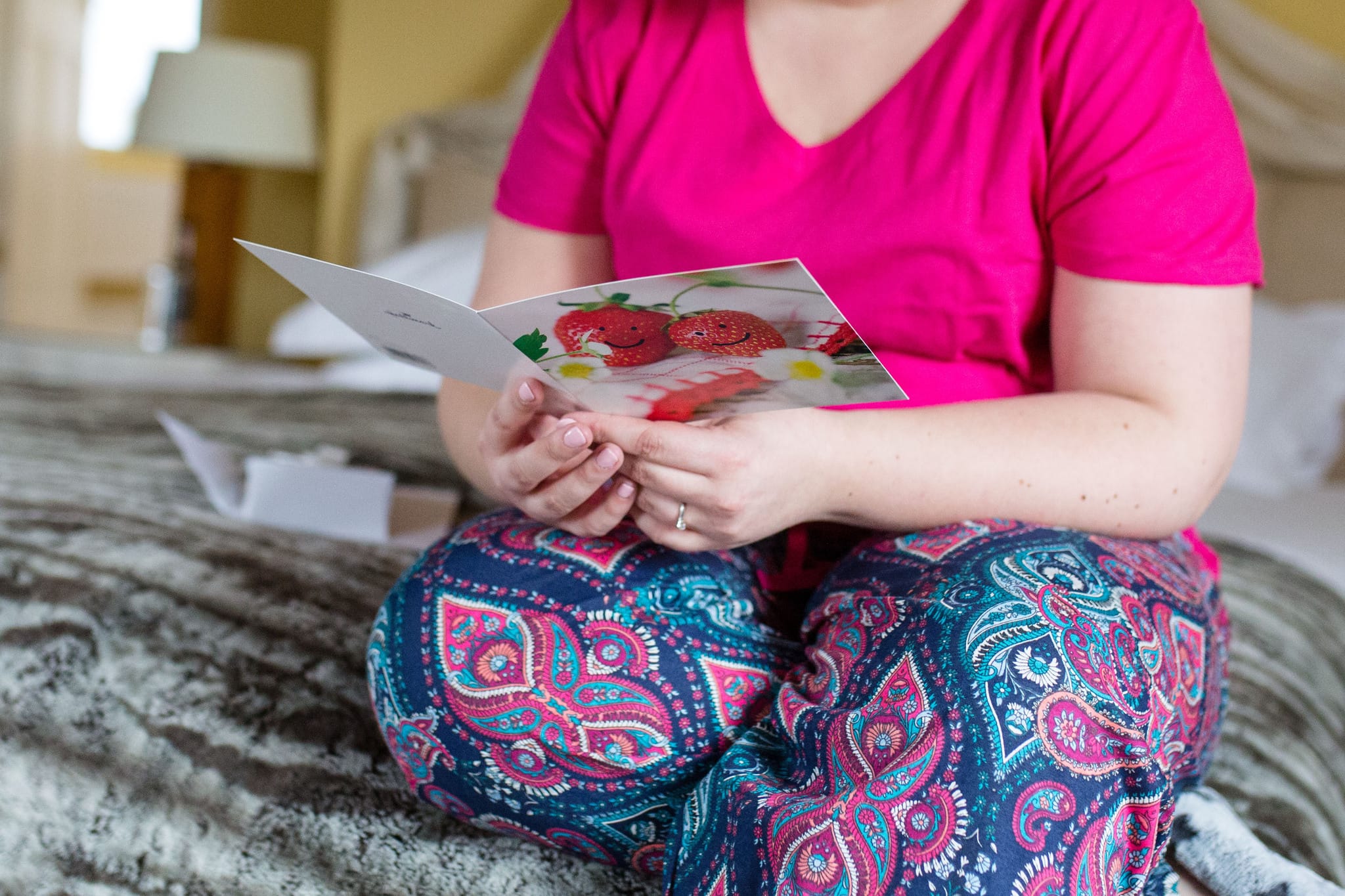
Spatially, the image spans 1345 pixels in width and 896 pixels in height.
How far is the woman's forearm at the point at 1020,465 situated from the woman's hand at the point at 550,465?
127 mm

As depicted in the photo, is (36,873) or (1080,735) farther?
(36,873)

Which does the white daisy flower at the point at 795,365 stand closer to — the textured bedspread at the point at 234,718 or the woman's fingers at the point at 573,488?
the woman's fingers at the point at 573,488

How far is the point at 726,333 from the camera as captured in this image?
55 centimetres

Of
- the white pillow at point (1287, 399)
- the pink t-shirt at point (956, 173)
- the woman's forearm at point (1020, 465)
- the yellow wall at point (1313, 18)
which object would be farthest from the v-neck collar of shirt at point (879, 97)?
the yellow wall at point (1313, 18)

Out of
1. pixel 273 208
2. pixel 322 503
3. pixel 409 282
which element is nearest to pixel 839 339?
pixel 322 503

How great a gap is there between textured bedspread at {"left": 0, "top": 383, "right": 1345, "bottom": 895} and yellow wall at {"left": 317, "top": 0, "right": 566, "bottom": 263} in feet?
6.29

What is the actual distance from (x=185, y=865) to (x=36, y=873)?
81 millimetres

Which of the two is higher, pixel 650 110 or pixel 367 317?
pixel 650 110

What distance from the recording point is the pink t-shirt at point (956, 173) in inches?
28.2

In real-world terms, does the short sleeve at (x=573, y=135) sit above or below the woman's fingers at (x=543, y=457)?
above

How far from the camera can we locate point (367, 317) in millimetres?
631

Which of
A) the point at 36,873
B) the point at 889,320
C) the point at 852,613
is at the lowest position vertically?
the point at 36,873

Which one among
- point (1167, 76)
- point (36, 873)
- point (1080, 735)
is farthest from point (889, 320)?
point (36, 873)

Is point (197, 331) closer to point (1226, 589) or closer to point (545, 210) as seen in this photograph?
point (545, 210)
